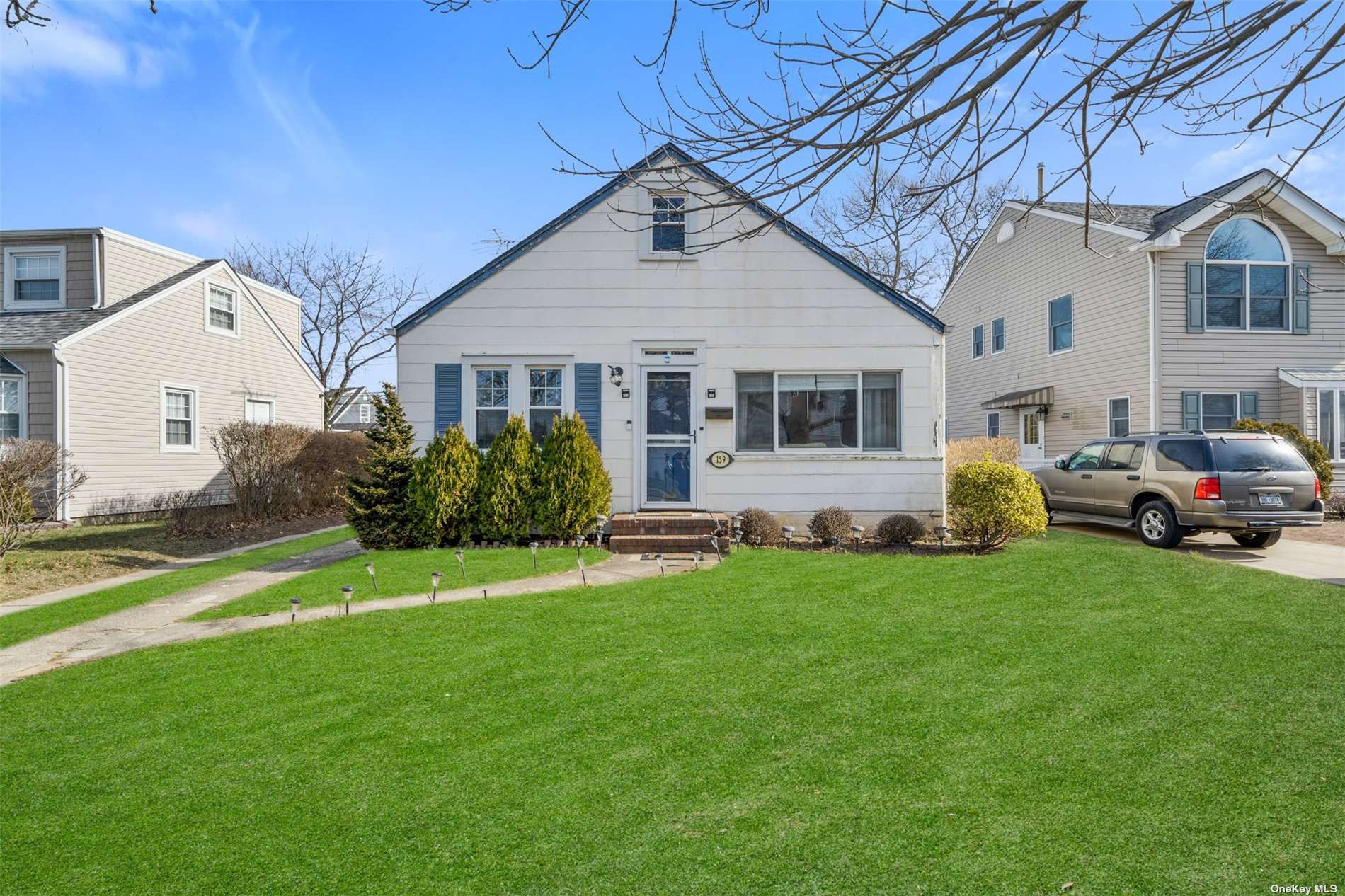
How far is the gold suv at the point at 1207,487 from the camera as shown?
9.30 metres

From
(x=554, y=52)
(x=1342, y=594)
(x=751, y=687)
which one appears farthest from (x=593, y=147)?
(x=1342, y=594)

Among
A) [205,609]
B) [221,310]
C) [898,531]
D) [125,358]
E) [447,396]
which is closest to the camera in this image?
[205,609]

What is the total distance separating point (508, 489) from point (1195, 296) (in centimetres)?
1515

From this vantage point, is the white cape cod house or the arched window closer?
the white cape cod house

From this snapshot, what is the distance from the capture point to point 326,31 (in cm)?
650

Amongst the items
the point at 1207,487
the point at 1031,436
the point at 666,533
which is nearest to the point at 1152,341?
the point at 1031,436

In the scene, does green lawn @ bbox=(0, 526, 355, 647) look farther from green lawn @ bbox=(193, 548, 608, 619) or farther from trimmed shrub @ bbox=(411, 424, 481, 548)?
trimmed shrub @ bbox=(411, 424, 481, 548)

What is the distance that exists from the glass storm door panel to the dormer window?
1460 centimetres

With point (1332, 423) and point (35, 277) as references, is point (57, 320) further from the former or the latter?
point (1332, 423)

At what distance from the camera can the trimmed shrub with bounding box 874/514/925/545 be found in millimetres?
10047

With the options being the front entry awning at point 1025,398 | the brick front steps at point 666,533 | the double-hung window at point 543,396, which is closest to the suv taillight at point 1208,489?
the brick front steps at point 666,533

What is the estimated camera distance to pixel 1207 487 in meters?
9.45

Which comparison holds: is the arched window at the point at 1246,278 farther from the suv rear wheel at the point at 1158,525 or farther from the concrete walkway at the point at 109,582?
the concrete walkway at the point at 109,582

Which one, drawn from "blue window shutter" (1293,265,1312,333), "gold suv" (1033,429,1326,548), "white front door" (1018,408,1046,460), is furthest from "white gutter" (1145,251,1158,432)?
"gold suv" (1033,429,1326,548)
